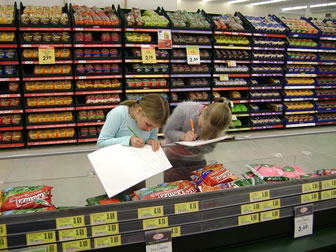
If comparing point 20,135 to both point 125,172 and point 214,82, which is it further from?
point 125,172

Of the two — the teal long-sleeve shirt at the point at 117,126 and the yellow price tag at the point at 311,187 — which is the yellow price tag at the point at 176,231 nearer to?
the yellow price tag at the point at 311,187

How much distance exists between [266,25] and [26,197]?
237 inches

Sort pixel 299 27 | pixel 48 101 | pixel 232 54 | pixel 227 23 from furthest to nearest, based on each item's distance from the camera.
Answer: pixel 299 27
pixel 232 54
pixel 227 23
pixel 48 101

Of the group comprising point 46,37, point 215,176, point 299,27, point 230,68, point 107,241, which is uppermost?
point 299,27

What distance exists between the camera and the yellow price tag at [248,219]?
1243 millimetres

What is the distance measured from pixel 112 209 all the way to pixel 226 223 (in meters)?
0.49

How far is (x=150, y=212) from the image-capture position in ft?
3.70

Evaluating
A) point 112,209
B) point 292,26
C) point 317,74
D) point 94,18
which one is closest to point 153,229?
point 112,209

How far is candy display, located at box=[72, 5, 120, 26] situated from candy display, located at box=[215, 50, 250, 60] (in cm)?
211

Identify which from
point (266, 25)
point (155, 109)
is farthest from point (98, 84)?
point (266, 25)

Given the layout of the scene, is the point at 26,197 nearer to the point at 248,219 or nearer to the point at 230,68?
the point at 248,219

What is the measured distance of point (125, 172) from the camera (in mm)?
1344

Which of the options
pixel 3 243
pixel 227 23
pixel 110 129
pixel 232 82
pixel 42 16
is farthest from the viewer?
pixel 232 82

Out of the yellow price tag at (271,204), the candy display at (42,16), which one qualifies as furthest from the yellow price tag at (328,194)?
the candy display at (42,16)
